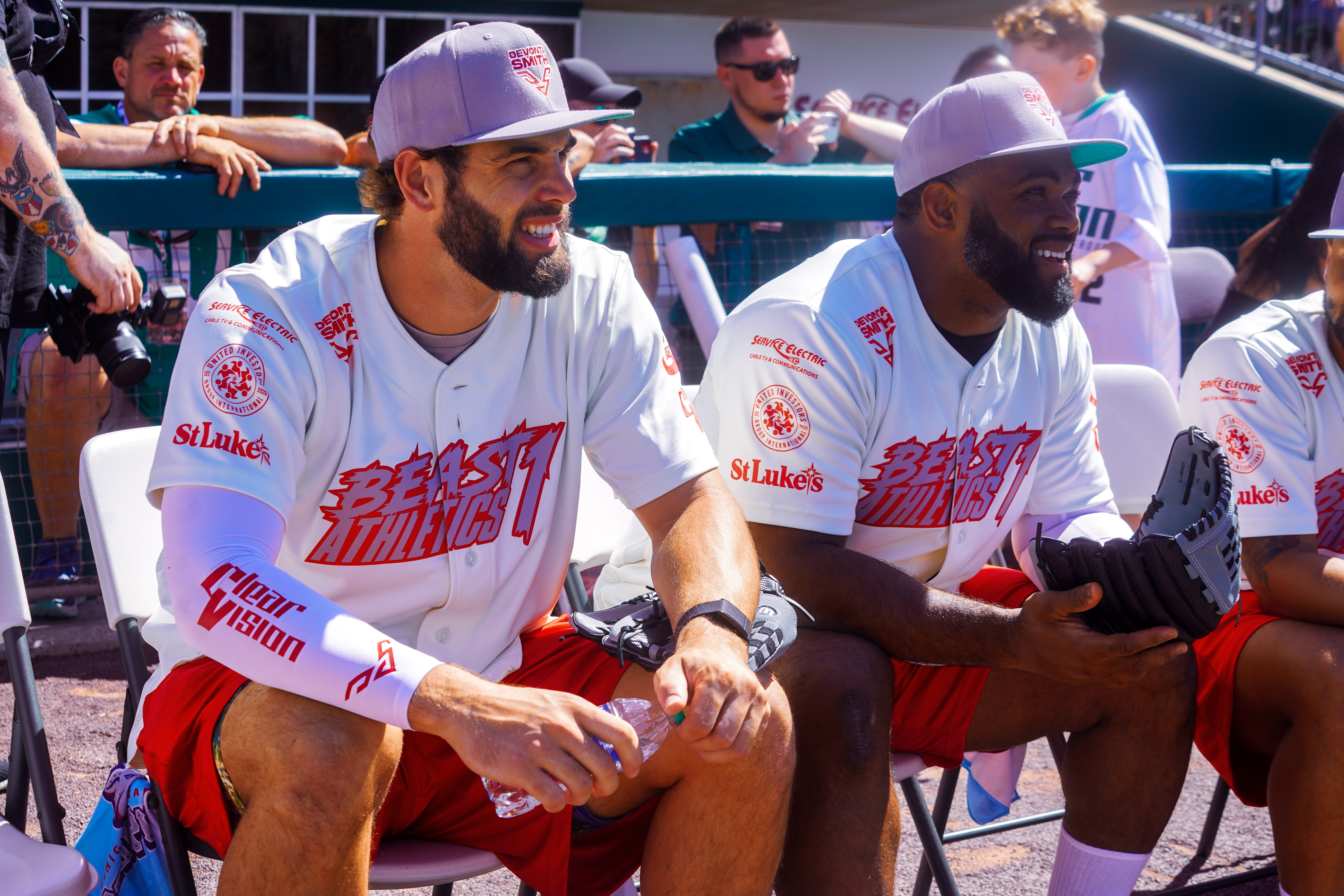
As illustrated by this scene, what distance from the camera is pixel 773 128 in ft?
17.9

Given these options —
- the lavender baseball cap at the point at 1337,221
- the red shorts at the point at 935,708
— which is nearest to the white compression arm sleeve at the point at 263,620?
the red shorts at the point at 935,708

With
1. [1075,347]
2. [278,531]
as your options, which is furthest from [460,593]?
[1075,347]

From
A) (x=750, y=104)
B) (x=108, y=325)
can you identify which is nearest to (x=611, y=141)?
(x=750, y=104)

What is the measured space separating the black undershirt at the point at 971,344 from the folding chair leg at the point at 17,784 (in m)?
1.85

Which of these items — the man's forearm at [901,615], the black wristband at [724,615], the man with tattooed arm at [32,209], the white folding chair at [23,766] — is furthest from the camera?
the man with tattooed arm at [32,209]

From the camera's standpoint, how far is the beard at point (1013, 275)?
261 cm

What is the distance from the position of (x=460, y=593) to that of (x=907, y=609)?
0.78m

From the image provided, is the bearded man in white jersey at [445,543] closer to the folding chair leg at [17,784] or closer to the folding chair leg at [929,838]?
the folding chair leg at [17,784]

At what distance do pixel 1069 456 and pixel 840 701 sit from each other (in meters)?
0.94

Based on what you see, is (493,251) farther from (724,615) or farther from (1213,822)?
(1213,822)

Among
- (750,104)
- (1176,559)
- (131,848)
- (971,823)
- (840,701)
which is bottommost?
(971,823)

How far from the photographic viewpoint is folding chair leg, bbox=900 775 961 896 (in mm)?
2422

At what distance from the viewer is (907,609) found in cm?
228

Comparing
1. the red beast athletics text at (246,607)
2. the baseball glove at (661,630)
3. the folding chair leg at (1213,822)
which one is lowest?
the folding chair leg at (1213,822)
